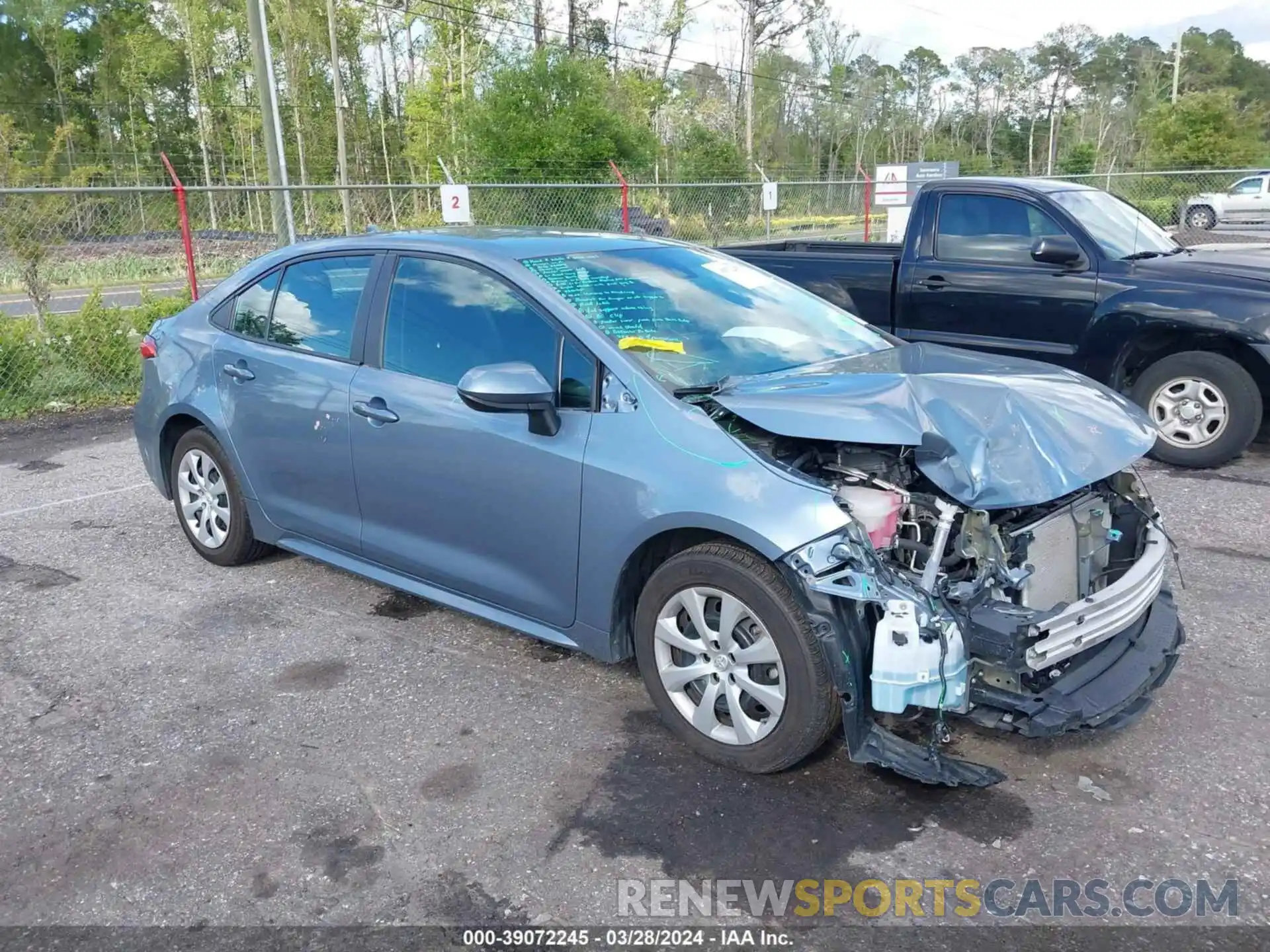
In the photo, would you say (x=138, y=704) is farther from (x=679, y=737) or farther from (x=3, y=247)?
(x=3, y=247)

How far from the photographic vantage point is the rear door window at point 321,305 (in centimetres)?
432

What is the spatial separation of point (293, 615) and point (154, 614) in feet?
2.17

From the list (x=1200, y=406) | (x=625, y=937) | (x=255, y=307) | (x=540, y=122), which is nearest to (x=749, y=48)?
(x=540, y=122)

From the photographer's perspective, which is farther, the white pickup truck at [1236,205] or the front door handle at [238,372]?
the white pickup truck at [1236,205]

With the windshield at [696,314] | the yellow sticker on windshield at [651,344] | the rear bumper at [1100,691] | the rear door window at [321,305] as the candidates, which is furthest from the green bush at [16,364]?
the rear bumper at [1100,691]

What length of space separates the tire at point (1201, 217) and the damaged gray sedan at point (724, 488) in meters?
26.2

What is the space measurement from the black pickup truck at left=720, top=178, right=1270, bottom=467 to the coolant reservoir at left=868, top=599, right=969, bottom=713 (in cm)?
472

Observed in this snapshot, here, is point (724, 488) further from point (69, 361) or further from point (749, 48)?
point (749, 48)

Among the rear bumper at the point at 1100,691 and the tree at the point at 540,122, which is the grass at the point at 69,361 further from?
the tree at the point at 540,122

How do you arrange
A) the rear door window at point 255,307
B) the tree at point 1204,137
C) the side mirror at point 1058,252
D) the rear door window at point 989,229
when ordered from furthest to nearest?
1. the tree at point 1204,137
2. the rear door window at point 989,229
3. the side mirror at point 1058,252
4. the rear door window at point 255,307

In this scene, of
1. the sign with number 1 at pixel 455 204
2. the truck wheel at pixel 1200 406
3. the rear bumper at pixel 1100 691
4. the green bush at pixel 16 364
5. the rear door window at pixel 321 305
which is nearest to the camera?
the rear bumper at pixel 1100 691

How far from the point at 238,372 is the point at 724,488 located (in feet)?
8.91

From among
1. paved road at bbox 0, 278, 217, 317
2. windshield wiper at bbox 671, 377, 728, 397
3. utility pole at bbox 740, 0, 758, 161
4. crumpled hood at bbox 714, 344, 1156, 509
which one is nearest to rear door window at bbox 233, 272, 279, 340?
windshield wiper at bbox 671, 377, 728, 397

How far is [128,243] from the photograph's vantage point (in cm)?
1229
